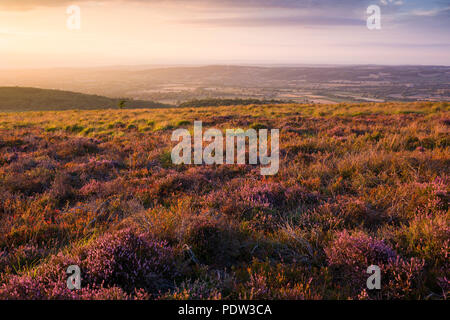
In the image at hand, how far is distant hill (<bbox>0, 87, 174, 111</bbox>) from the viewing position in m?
49.2

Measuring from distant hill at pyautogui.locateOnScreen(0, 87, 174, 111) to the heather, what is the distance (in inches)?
1788

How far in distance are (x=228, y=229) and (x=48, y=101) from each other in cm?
6518

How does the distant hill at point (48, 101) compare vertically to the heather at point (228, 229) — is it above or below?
above

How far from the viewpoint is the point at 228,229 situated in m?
3.34

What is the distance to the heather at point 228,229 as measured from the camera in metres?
2.46

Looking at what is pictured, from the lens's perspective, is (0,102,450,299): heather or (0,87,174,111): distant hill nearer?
(0,102,450,299): heather

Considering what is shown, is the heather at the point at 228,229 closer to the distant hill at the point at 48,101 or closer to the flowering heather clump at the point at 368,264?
the flowering heather clump at the point at 368,264

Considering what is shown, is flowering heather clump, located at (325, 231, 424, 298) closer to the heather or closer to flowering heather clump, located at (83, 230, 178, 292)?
the heather

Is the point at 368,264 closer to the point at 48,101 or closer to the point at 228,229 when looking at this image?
the point at 228,229

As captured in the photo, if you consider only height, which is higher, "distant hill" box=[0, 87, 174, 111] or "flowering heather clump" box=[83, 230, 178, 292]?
"distant hill" box=[0, 87, 174, 111]

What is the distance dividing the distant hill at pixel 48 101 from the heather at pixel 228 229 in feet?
149

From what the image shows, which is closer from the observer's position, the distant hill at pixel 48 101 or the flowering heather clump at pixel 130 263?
the flowering heather clump at pixel 130 263

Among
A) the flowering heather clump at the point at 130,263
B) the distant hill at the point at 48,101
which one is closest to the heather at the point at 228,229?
the flowering heather clump at the point at 130,263

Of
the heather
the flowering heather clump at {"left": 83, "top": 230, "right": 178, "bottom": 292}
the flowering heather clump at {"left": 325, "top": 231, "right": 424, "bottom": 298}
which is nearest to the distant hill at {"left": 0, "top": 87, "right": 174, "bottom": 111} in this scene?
→ the heather
